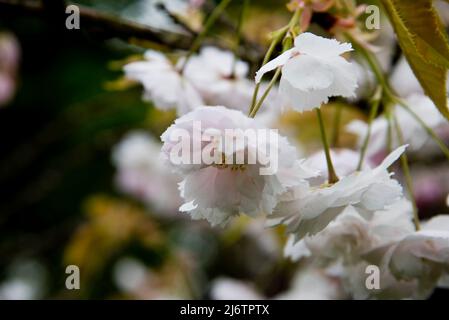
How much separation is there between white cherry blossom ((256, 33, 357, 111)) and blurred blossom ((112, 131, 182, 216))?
2303 mm

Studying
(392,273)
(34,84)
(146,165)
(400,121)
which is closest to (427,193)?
(146,165)

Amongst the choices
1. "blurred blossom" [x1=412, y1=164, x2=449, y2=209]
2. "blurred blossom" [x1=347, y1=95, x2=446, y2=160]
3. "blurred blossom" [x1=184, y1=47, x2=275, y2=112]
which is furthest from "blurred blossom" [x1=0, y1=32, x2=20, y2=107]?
"blurred blossom" [x1=347, y1=95, x2=446, y2=160]

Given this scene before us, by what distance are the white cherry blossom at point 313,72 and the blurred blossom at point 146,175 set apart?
7.56ft

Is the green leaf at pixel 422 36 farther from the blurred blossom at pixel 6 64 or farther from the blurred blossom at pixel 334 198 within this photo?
the blurred blossom at pixel 6 64

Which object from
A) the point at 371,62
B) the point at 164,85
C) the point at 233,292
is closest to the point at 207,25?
the point at 164,85

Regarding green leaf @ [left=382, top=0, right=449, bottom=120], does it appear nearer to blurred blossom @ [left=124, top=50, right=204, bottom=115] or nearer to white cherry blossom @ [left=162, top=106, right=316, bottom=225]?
white cherry blossom @ [left=162, top=106, right=316, bottom=225]

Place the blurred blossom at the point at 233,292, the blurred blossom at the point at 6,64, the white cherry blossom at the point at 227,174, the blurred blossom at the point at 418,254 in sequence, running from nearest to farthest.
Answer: the white cherry blossom at the point at 227,174 → the blurred blossom at the point at 418,254 → the blurred blossom at the point at 233,292 → the blurred blossom at the point at 6,64

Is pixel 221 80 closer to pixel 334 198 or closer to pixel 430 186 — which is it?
pixel 334 198

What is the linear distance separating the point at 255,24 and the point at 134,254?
2462 millimetres

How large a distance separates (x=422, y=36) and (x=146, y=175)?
2.43 metres

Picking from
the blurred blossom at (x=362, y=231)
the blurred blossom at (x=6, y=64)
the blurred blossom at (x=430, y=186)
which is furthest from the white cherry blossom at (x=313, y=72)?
the blurred blossom at (x=6, y=64)

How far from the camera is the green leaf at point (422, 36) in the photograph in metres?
0.76
